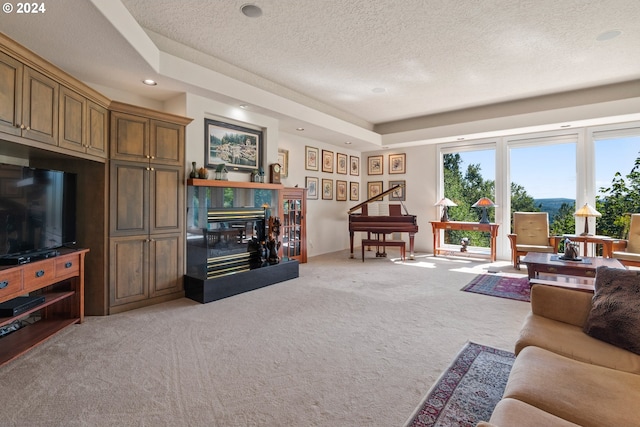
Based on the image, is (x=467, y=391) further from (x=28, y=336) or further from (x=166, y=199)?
(x=166, y=199)

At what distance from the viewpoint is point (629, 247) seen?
4.73 meters

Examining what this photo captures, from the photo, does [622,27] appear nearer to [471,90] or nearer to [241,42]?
[471,90]

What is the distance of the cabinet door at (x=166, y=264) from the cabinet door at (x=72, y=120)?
4.20ft

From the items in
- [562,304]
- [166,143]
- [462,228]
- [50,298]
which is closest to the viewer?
[562,304]

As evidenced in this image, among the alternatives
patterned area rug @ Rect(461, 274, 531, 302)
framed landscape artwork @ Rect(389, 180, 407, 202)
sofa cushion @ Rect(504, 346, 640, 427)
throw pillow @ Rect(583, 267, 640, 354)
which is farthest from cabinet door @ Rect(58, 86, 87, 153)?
framed landscape artwork @ Rect(389, 180, 407, 202)

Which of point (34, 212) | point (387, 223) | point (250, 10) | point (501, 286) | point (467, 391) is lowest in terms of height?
point (467, 391)

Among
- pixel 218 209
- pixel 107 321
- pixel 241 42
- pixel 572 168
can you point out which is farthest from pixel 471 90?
pixel 107 321

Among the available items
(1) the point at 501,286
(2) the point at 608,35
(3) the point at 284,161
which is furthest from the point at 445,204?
(2) the point at 608,35

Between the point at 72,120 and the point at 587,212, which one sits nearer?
the point at 72,120

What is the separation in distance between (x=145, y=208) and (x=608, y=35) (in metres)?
5.72

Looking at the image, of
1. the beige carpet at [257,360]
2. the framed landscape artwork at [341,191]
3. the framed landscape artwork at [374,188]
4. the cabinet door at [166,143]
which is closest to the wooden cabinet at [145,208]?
the cabinet door at [166,143]

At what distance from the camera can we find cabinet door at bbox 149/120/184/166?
12.0 feet

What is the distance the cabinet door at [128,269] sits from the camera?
335cm

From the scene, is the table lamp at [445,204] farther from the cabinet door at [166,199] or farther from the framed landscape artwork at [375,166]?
the cabinet door at [166,199]
